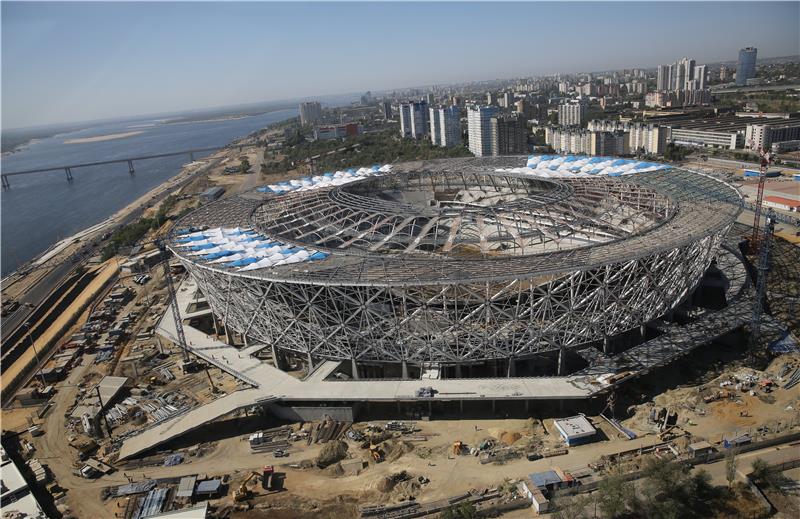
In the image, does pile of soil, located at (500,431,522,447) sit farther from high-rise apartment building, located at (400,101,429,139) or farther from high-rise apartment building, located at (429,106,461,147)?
high-rise apartment building, located at (400,101,429,139)

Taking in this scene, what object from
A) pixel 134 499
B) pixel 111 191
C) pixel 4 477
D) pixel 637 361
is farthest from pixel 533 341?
pixel 111 191

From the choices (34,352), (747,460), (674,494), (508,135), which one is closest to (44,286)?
(34,352)

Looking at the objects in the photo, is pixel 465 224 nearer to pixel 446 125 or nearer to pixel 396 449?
pixel 396 449

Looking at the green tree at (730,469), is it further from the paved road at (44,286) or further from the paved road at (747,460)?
the paved road at (44,286)

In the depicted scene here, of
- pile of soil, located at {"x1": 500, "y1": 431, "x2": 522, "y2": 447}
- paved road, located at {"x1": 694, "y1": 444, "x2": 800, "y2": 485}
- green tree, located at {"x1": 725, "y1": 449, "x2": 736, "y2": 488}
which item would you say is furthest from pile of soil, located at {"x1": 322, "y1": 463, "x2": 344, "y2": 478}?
green tree, located at {"x1": 725, "y1": 449, "x2": 736, "y2": 488}

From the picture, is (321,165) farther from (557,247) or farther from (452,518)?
(452,518)
